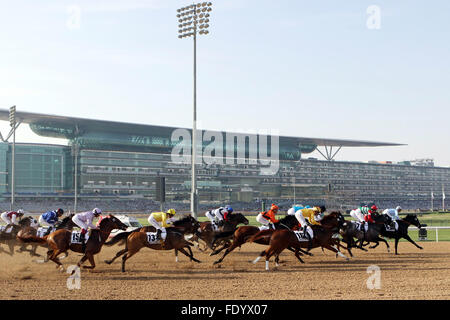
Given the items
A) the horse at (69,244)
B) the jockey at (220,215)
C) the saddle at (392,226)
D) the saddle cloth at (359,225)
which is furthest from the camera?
the jockey at (220,215)

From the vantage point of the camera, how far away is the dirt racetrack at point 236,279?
8250 mm

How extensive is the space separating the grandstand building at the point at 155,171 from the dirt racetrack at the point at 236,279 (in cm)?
4389

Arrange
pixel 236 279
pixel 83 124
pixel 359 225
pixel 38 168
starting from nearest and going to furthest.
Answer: pixel 236 279
pixel 359 225
pixel 38 168
pixel 83 124

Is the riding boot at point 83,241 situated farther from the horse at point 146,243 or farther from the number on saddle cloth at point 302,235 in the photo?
the number on saddle cloth at point 302,235

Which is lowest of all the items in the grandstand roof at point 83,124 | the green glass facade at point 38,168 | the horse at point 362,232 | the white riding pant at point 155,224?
the horse at point 362,232

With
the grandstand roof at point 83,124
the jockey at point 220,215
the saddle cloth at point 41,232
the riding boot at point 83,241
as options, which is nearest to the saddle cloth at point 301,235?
the jockey at point 220,215

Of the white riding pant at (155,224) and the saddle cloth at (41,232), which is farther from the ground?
the white riding pant at (155,224)

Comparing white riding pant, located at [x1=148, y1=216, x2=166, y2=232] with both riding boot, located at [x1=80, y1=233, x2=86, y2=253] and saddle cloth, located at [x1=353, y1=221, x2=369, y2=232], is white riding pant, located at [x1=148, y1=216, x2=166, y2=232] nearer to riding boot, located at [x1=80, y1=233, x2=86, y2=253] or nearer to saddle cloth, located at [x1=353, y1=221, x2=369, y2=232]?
riding boot, located at [x1=80, y1=233, x2=86, y2=253]

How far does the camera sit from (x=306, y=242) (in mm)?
11781

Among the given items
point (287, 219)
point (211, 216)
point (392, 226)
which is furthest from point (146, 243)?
point (392, 226)

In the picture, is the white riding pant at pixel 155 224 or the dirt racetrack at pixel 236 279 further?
the white riding pant at pixel 155 224

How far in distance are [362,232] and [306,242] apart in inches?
137

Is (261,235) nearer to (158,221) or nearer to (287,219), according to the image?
(287,219)

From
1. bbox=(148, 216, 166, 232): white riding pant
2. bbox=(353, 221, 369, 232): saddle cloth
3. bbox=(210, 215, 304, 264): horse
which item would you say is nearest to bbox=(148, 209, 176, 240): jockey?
bbox=(148, 216, 166, 232): white riding pant
